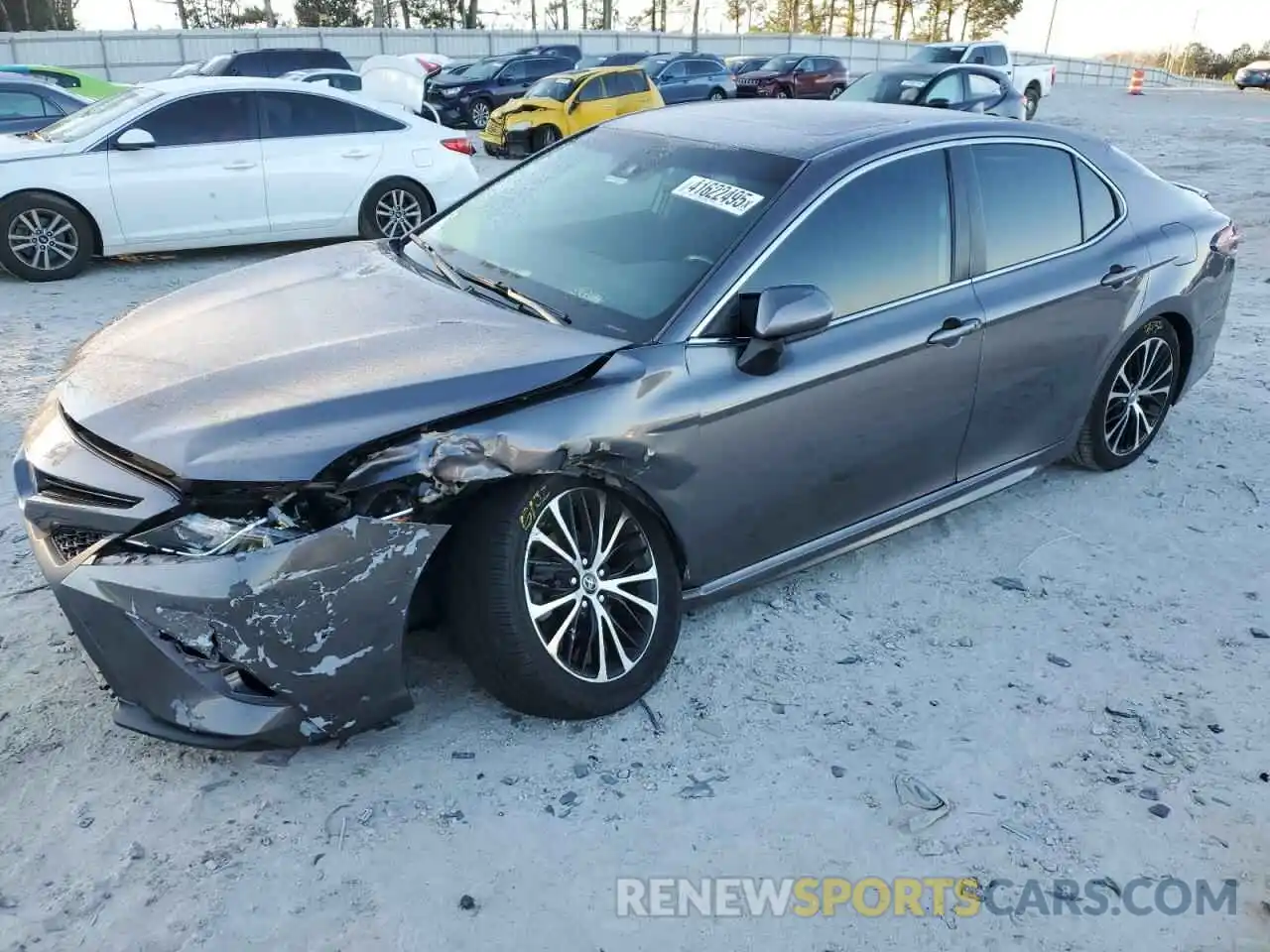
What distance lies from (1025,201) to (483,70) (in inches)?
804

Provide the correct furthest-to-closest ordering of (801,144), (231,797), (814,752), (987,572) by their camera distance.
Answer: (987,572)
(801,144)
(814,752)
(231,797)

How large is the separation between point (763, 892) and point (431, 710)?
1152mm

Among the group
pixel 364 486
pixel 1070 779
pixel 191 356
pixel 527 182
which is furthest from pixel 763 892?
pixel 527 182

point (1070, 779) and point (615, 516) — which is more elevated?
point (615, 516)

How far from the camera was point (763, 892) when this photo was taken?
2525mm

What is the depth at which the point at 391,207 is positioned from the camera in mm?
9070

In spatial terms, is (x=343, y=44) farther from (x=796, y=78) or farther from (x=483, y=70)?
(x=796, y=78)

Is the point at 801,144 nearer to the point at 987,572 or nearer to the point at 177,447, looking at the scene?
the point at 987,572

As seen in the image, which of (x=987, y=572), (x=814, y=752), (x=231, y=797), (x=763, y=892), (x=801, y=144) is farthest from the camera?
(x=987, y=572)

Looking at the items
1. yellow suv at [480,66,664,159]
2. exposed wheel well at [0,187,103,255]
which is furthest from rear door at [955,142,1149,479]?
yellow suv at [480,66,664,159]

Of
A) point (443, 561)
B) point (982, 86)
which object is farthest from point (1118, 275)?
point (982, 86)

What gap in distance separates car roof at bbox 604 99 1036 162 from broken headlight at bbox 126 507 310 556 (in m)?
2.10

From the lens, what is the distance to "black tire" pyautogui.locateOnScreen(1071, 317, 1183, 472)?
453cm

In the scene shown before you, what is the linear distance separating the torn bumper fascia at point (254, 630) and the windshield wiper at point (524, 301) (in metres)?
0.87
